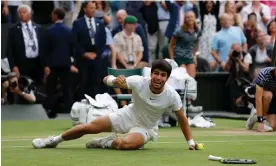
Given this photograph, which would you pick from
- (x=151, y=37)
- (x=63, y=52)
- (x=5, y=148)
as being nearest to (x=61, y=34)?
(x=63, y=52)

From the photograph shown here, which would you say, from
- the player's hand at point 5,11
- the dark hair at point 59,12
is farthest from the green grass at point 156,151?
the player's hand at point 5,11

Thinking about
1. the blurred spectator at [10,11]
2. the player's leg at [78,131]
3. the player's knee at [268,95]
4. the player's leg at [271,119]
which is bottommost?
the player's leg at [271,119]

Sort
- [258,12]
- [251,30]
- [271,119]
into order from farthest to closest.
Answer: [258,12] < [251,30] < [271,119]

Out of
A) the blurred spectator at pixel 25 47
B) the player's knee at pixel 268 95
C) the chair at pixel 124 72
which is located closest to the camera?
the player's knee at pixel 268 95

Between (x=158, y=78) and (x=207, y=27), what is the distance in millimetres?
12733

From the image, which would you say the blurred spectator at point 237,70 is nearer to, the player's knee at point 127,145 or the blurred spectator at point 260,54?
the blurred spectator at point 260,54

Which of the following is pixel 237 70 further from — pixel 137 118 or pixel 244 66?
pixel 137 118

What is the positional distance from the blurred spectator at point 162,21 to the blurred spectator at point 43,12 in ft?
8.78

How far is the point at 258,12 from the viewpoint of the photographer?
2527cm

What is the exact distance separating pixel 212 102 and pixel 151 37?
2258 mm

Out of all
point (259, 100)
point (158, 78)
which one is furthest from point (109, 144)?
point (259, 100)

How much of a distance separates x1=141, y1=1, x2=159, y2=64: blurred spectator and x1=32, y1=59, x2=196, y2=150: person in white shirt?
1125 centimetres

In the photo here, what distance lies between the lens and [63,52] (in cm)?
2145

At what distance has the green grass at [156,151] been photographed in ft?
34.7
